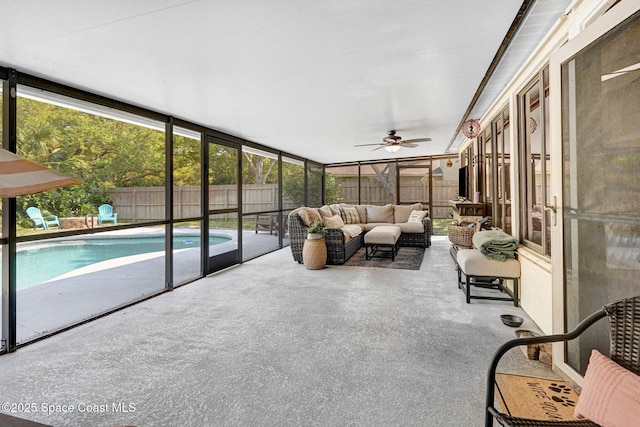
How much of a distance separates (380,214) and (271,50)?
Answer: 6.03 meters

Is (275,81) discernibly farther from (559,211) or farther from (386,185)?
(386,185)

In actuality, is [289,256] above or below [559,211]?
below

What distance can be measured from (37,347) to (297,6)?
318 centimetres

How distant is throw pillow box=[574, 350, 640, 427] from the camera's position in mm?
1008

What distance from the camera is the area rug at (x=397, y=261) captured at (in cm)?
521

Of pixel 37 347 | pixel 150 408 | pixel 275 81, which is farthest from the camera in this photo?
pixel 275 81

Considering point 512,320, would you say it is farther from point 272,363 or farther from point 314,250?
point 314,250

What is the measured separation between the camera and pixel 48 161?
17.9 ft

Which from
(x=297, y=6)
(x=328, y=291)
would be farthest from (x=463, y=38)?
(x=328, y=291)

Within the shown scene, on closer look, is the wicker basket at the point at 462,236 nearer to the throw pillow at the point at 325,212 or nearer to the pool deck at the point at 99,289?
the throw pillow at the point at 325,212

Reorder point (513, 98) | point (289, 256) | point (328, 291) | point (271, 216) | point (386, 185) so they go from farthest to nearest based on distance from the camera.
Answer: point (386, 185), point (271, 216), point (289, 256), point (328, 291), point (513, 98)

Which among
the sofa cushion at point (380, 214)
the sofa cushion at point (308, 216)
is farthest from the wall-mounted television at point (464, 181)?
the sofa cushion at point (308, 216)

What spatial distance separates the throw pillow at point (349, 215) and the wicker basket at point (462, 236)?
111 inches

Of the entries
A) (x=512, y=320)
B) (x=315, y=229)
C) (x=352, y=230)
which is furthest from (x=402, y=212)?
(x=512, y=320)
